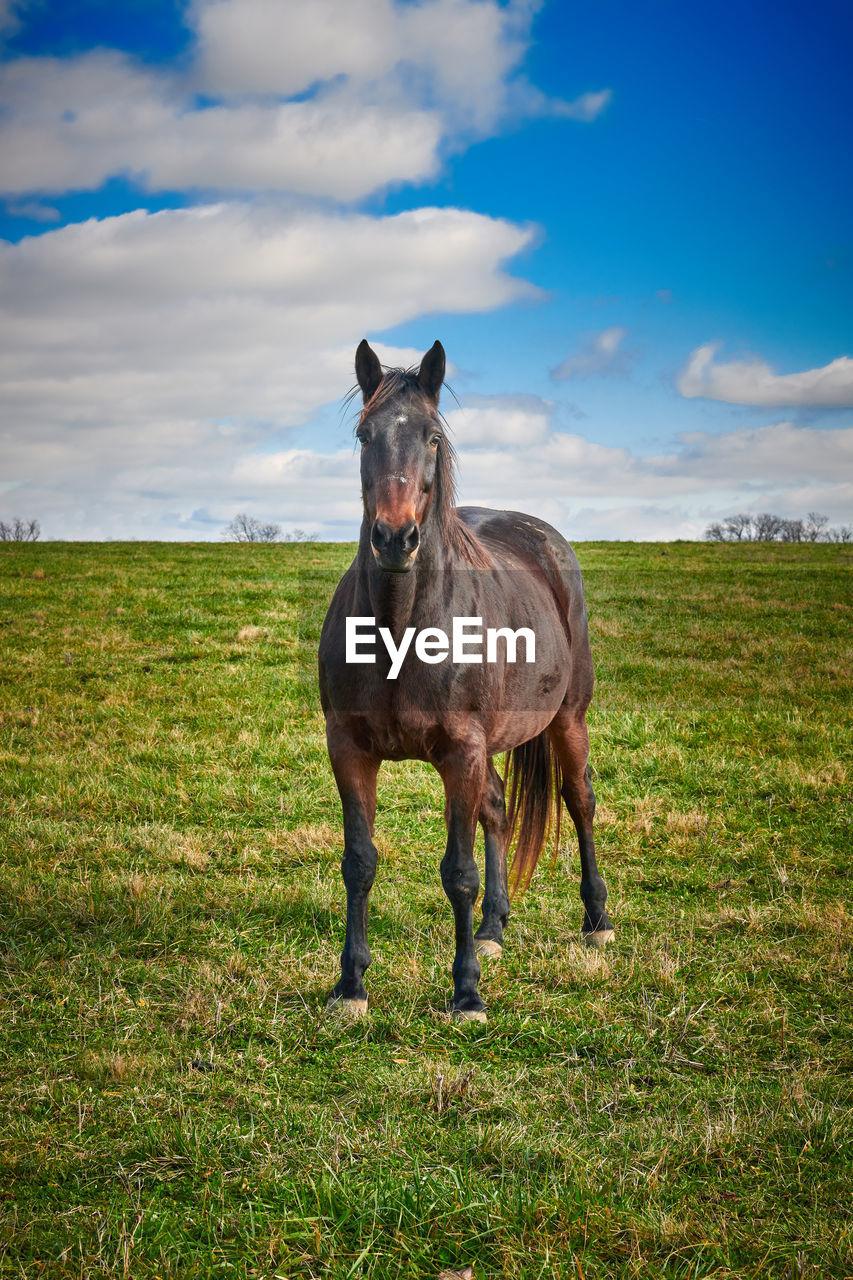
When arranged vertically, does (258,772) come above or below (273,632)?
below

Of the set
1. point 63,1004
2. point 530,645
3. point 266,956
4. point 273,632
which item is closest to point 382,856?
point 266,956

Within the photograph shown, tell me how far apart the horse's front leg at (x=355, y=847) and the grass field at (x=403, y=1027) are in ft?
0.78

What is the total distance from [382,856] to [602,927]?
6.36 feet

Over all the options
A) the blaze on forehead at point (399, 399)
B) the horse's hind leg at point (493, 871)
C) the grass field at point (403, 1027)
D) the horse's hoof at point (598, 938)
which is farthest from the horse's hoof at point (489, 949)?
the blaze on forehead at point (399, 399)

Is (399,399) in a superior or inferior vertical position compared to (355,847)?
superior

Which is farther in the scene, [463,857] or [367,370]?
[463,857]

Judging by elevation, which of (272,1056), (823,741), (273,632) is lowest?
(272,1056)

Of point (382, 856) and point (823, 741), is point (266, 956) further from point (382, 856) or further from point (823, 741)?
A: point (823, 741)

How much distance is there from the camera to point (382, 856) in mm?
6867

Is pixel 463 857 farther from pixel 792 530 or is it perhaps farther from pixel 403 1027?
pixel 792 530

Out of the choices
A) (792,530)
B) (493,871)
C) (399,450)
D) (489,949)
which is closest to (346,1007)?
(489,949)

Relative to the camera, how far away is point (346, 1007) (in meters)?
4.44

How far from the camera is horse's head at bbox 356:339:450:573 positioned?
12.5 ft

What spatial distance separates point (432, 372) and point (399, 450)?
2.12 ft
